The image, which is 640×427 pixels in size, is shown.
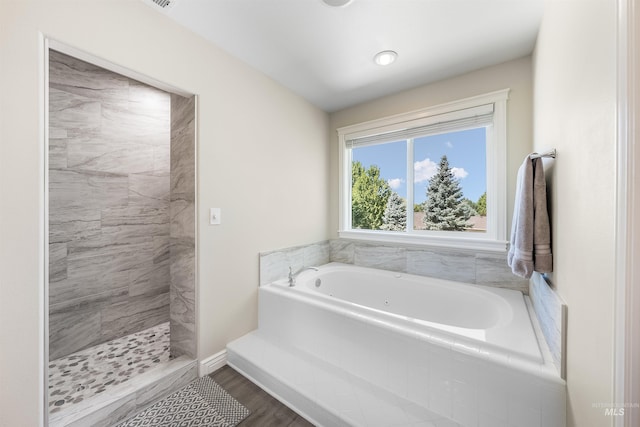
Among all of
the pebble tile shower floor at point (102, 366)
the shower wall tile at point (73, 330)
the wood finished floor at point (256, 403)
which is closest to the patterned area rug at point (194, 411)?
the wood finished floor at point (256, 403)

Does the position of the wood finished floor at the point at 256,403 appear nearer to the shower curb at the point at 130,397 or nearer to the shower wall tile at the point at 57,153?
the shower curb at the point at 130,397

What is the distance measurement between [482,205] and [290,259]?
1.91 meters

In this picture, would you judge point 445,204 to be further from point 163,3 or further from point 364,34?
point 163,3

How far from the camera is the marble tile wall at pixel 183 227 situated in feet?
5.71

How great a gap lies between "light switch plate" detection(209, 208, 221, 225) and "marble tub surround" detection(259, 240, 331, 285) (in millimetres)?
537

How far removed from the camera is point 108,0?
1302 mm

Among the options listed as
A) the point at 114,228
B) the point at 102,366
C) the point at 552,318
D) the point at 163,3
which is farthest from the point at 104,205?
the point at 552,318

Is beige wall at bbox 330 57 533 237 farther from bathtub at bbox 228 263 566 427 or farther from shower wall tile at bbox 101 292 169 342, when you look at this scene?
shower wall tile at bbox 101 292 169 342

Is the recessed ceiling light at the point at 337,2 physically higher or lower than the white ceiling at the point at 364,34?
lower

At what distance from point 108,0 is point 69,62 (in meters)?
1.08

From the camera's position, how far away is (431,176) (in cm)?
248

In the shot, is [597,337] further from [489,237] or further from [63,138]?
Result: [63,138]

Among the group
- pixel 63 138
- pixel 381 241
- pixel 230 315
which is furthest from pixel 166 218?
pixel 381 241

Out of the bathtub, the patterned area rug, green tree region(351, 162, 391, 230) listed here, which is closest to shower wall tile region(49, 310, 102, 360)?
the patterned area rug
